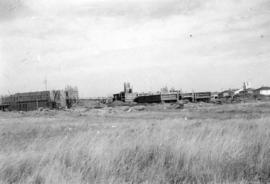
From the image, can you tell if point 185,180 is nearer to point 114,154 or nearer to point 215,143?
point 114,154

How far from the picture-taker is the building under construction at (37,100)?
214 ft

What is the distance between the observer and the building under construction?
65250mm

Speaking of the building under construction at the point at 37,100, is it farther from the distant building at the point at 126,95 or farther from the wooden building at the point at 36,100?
the distant building at the point at 126,95

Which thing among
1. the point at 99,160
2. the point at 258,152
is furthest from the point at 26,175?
the point at 258,152

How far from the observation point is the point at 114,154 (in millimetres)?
4715

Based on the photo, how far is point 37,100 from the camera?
6562 centimetres

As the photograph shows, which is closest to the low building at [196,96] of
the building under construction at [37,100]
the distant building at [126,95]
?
the distant building at [126,95]

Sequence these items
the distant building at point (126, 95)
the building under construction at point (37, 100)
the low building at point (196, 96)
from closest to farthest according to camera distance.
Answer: the building under construction at point (37, 100) → the low building at point (196, 96) → the distant building at point (126, 95)

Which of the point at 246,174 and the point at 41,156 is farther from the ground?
the point at 41,156

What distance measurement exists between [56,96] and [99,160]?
65.2 meters

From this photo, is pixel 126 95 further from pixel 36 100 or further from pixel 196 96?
pixel 36 100

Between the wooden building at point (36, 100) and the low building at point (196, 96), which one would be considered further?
the low building at point (196, 96)

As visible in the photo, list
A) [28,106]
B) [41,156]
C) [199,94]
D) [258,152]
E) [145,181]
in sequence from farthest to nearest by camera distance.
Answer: [199,94]
[28,106]
[258,152]
[41,156]
[145,181]

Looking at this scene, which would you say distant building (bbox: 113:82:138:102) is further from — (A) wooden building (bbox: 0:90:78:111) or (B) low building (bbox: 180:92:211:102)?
(A) wooden building (bbox: 0:90:78:111)
